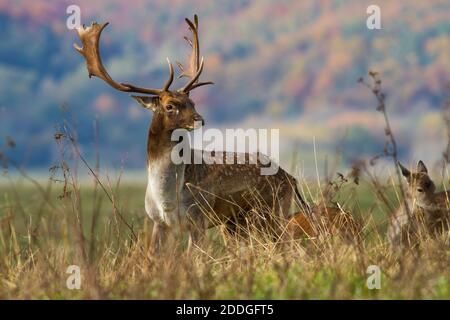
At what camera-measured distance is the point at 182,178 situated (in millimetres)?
9156

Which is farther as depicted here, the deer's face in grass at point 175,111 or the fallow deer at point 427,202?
the fallow deer at point 427,202

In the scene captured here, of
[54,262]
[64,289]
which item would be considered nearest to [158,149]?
[54,262]

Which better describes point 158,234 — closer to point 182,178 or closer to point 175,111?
point 182,178

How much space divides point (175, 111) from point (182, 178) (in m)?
0.75

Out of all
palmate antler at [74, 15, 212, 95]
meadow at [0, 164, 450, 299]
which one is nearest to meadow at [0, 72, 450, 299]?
meadow at [0, 164, 450, 299]

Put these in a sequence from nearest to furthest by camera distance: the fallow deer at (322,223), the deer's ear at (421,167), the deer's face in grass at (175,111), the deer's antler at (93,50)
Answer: the fallow deer at (322,223)
the deer's face in grass at (175,111)
the deer's antler at (93,50)
the deer's ear at (421,167)

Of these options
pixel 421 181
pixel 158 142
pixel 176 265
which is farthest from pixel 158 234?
pixel 421 181

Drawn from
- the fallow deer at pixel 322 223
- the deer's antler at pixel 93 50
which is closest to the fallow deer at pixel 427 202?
the fallow deer at pixel 322 223

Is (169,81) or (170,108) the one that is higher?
(169,81)

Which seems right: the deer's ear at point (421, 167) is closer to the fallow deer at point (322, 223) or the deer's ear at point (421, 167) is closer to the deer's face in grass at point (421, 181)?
the deer's face in grass at point (421, 181)

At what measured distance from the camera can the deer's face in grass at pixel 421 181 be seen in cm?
1049

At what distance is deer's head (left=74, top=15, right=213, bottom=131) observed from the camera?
8.78 m

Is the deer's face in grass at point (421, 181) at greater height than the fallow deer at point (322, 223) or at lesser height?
greater
